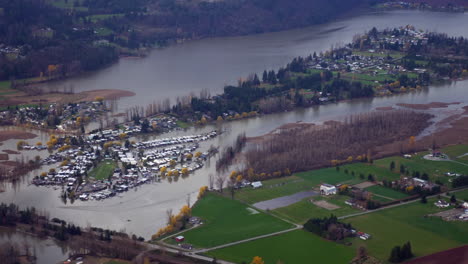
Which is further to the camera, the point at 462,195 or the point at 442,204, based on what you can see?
the point at 462,195

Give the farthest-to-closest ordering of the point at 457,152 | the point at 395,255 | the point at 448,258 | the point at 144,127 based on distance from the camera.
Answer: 1. the point at 144,127
2. the point at 457,152
3. the point at 448,258
4. the point at 395,255

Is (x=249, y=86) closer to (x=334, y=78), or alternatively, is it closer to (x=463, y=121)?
(x=334, y=78)

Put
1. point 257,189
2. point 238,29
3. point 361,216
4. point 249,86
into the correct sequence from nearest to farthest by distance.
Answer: point 361,216 → point 257,189 → point 249,86 → point 238,29

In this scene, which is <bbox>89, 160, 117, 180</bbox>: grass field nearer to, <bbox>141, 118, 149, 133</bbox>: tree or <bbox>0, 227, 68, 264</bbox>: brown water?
<bbox>141, 118, 149, 133</bbox>: tree

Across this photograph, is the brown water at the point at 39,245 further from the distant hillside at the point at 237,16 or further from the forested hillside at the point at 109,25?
the distant hillside at the point at 237,16

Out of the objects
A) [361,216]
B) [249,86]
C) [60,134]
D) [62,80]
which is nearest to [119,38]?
[62,80]

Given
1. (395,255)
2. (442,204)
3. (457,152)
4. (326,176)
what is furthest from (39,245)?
(457,152)

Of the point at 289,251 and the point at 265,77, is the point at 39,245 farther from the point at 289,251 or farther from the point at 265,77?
the point at 265,77

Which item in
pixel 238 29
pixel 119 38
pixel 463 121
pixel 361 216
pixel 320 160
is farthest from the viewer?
pixel 238 29
